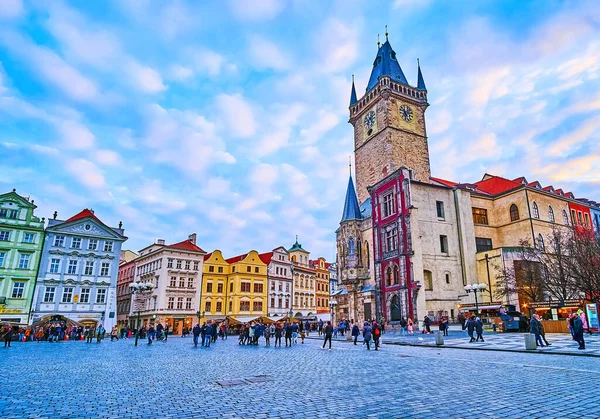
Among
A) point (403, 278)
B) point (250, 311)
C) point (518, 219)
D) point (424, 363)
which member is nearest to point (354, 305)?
point (403, 278)

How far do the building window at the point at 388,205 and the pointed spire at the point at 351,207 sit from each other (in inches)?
223

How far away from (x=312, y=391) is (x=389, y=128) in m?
48.6

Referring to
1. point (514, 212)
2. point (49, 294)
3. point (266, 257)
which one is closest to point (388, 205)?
point (514, 212)

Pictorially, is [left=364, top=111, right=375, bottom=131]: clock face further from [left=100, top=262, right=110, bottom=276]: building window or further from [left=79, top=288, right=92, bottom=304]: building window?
[left=79, top=288, right=92, bottom=304]: building window

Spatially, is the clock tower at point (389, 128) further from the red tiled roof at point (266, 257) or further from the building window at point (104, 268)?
the building window at point (104, 268)

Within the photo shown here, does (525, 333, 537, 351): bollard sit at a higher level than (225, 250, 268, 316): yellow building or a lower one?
lower

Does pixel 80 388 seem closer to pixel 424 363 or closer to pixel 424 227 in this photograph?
pixel 424 363

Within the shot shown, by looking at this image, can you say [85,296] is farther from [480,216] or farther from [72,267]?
[480,216]

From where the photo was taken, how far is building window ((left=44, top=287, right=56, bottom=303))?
42781 mm

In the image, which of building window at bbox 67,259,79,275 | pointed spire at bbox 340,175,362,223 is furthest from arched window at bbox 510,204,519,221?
building window at bbox 67,259,79,275

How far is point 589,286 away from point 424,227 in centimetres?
1536

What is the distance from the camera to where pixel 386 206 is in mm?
45188

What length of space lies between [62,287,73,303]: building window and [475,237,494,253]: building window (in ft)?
158

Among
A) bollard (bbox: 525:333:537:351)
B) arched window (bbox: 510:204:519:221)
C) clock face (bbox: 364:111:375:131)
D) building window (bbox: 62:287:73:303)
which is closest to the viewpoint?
bollard (bbox: 525:333:537:351)
